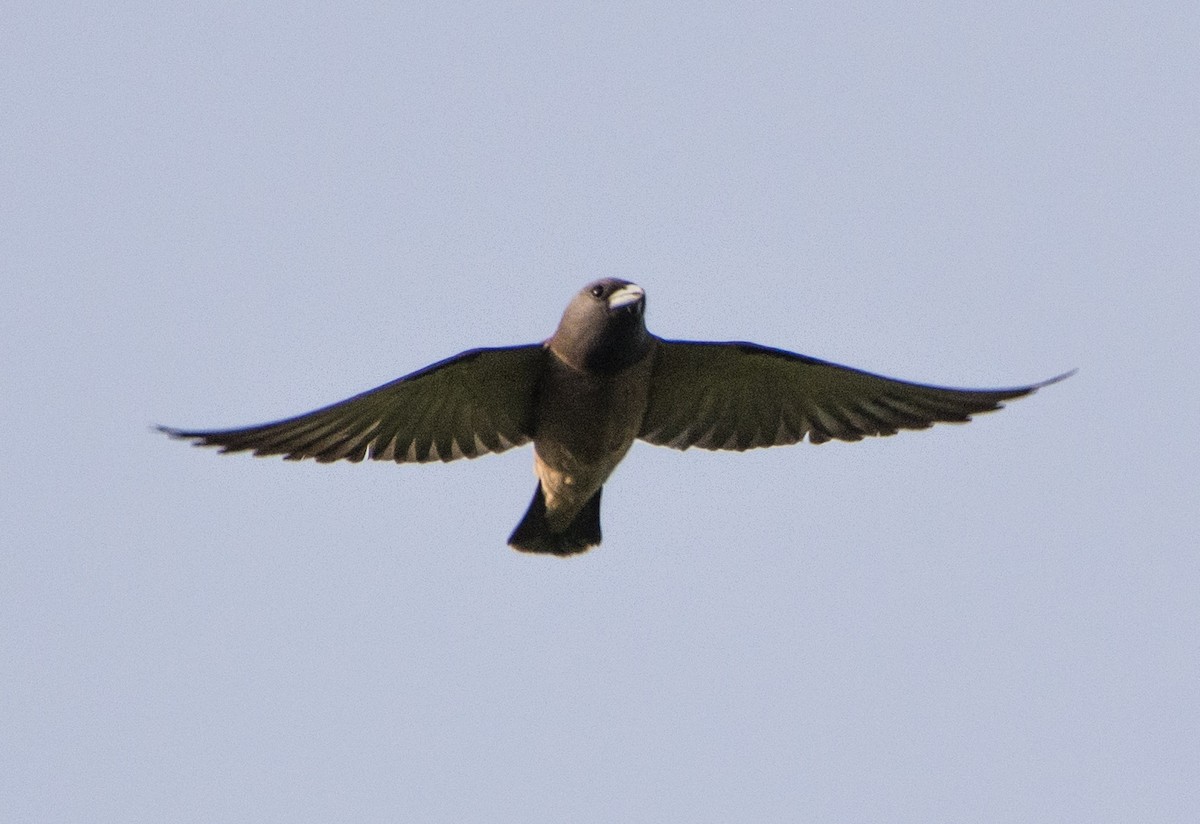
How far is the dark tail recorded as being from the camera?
12.2m

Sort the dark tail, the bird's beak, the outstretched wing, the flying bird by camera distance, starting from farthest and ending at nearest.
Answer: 1. the dark tail
2. the outstretched wing
3. the flying bird
4. the bird's beak

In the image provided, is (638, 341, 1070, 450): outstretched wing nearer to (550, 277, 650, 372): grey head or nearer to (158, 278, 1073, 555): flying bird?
(158, 278, 1073, 555): flying bird

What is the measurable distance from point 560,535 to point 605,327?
218cm

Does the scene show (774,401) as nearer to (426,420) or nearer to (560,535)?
(560,535)

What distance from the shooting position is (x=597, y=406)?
1092 centimetres

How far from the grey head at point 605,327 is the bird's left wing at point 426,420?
29cm

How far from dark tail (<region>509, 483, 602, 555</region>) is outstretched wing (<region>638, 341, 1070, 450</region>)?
0.81 meters

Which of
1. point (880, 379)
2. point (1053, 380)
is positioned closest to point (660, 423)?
point (880, 379)

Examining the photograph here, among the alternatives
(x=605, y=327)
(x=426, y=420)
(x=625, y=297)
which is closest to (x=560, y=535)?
(x=426, y=420)

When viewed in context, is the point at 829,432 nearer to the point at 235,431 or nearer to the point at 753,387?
the point at 753,387

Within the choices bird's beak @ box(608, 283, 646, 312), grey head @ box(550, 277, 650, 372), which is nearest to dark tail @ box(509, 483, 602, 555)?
grey head @ box(550, 277, 650, 372)

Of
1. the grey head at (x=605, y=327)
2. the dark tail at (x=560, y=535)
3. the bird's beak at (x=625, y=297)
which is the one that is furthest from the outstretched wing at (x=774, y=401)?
the dark tail at (x=560, y=535)

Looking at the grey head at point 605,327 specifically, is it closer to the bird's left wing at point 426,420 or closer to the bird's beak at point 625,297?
the bird's beak at point 625,297

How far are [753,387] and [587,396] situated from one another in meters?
1.26
